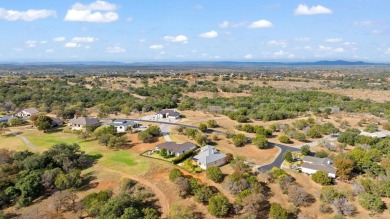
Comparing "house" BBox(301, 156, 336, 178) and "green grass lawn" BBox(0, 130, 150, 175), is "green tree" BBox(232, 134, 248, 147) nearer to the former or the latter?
"house" BBox(301, 156, 336, 178)

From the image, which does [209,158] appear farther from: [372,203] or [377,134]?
[377,134]

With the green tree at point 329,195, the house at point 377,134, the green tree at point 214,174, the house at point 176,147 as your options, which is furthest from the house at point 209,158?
the house at point 377,134

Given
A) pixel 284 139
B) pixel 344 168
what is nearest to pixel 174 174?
pixel 344 168

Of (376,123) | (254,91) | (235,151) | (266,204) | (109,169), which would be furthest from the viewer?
(254,91)

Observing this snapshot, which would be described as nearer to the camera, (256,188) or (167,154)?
(256,188)

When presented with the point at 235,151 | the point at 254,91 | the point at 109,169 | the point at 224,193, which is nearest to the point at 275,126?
the point at 235,151

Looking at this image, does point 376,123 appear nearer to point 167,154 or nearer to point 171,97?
point 167,154

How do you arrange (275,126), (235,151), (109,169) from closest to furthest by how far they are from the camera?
(109,169) < (235,151) < (275,126)
